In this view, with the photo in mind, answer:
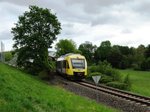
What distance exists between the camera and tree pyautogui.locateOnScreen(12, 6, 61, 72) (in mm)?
52812

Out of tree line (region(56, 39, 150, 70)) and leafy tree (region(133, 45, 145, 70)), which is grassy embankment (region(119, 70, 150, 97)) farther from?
tree line (region(56, 39, 150, 70))

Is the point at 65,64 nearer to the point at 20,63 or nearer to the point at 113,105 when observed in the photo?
the point at 20,63

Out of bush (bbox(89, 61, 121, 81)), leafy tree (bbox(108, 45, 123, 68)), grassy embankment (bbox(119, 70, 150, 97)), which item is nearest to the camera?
grassy embankment (bbox(119, 70, 150, 97))

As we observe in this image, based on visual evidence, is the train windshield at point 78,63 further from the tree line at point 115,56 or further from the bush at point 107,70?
the tree line at point 115,56

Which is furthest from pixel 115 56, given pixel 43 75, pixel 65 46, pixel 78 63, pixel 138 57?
pixel 78 63

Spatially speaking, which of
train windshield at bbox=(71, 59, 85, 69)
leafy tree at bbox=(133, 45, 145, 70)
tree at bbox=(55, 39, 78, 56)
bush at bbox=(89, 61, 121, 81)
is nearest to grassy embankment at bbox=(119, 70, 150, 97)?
bush at bbox=(89, 61, 121, 81)

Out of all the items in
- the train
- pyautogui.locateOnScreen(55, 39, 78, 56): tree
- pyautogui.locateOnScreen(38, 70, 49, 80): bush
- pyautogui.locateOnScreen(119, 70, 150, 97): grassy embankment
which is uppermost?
pyautogui.locateOnScreen(55, 39, 78, 56): tree

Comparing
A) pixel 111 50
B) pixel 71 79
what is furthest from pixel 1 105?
pixel 111 50

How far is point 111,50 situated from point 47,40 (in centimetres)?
8516

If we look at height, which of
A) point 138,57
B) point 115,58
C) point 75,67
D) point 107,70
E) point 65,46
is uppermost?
point 65,46

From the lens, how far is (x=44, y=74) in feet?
173

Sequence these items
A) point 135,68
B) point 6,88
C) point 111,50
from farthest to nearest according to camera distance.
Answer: point 111,50 → point 135,68 → point 6,88

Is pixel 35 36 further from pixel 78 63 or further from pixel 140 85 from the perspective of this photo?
pixel 140 85

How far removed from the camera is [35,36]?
52.6m
